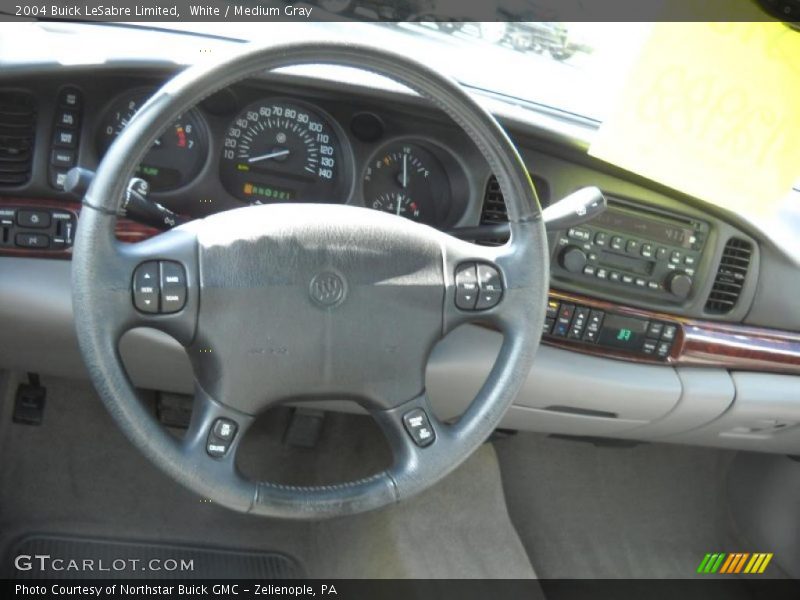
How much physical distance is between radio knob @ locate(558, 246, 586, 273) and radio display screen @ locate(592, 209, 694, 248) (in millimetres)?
68

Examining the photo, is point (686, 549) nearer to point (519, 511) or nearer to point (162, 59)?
point (519, 511)

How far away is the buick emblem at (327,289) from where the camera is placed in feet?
4.61

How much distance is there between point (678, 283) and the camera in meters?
2.10

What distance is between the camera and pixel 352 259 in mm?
1428

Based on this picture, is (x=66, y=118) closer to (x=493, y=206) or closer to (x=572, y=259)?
(x=493, y=206)

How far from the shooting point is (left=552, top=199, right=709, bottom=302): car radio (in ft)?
6.66

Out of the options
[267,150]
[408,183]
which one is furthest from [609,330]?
[267,150]

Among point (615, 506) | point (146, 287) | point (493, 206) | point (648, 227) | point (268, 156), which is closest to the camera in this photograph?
point (146, 287)

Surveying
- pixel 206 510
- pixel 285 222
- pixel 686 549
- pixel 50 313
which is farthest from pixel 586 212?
pixel 686 549

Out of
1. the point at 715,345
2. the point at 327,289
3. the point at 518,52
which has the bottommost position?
the point at 715,345

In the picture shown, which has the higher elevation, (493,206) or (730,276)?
(493,206)

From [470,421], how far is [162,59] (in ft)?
2.45

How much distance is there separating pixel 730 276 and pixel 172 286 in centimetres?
126

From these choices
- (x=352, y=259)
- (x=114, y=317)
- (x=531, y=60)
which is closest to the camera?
(x=114, y=317)
